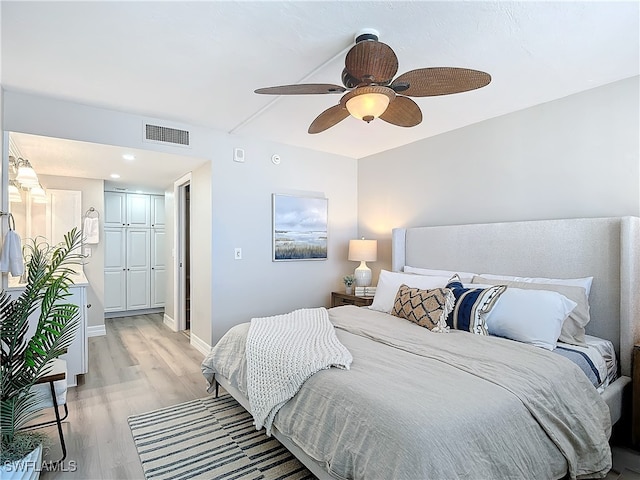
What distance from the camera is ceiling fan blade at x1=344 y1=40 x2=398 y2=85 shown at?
64.1 inches

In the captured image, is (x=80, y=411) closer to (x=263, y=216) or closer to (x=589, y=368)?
(x=263, y=216)

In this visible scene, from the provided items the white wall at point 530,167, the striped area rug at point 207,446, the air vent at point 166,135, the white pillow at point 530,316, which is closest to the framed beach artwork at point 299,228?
the white wall at point 530,167

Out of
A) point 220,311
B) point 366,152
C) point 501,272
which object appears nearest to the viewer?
point 501,272

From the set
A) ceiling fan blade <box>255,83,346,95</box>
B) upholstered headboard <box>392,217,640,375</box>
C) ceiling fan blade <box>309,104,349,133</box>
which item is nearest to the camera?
ceiling fan blade <box>255,83,346,95</box>

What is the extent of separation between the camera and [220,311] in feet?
12.2

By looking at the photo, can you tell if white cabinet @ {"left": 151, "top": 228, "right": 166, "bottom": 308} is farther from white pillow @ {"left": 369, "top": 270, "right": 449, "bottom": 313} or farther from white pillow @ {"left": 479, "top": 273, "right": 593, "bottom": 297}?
white pillow @ {"left": 479, "top": 273, "right": 593, "bottom": 297}

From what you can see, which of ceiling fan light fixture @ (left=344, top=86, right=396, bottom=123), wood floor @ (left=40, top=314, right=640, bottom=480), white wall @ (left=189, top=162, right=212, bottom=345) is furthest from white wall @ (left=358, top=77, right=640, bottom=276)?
white wall @ (left=189, top=162, right=212, bottom=345)

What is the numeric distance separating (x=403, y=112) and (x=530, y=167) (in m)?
1.53

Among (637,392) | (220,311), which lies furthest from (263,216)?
(637,392)

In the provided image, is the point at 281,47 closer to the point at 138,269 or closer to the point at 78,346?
the point at 78,346

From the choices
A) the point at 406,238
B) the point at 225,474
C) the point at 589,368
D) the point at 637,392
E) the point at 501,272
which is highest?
the point at 406,238

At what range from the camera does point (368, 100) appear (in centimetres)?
183

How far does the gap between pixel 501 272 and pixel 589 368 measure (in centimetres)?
106

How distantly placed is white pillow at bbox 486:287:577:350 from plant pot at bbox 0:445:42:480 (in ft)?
9.09
